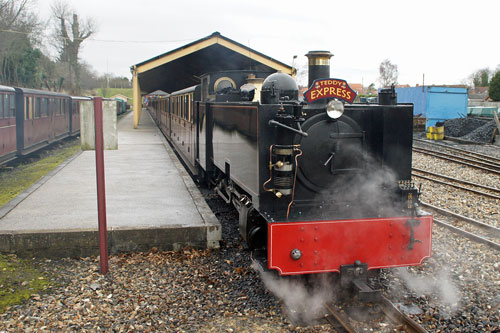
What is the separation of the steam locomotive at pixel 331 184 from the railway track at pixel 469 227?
7.14ft

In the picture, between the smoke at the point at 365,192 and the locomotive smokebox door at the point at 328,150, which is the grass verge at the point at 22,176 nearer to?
the locomotive smokebox door at the point at 328,150

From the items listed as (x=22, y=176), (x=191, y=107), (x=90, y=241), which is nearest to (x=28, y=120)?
(x=22, y=176)

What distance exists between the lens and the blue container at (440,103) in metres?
25.6

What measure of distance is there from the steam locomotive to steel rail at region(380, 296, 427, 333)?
0.91ft

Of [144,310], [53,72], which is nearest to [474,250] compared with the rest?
[144,310]

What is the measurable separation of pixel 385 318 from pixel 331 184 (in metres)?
1.36

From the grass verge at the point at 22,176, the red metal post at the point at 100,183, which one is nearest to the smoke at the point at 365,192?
the red metal post at the point at 100,183

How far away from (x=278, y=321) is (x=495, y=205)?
6016mm

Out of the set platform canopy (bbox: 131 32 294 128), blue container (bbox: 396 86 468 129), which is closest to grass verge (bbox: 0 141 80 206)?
platform canopy (bbox: 131 32 294 128)

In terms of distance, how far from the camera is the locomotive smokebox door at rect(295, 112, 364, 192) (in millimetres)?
4457

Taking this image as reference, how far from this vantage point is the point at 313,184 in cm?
458

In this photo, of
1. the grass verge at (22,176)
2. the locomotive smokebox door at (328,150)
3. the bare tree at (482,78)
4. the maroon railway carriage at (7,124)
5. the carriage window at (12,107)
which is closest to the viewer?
the locomotive smokebox door at (328,150)

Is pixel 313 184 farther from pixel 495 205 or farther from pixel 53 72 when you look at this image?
pixel 53 72

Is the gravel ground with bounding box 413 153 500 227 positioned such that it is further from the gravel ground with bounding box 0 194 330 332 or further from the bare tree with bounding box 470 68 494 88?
the bare tree with bounding box 470 68 494 88
